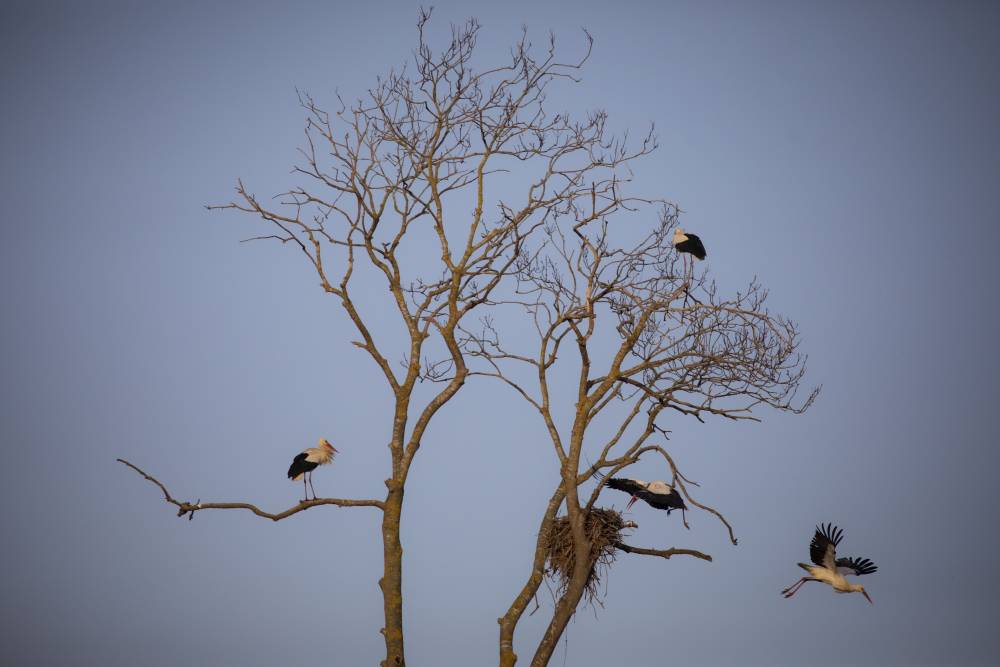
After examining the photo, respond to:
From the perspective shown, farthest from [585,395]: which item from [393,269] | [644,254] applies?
[393,269]

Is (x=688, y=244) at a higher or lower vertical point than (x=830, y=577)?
higher

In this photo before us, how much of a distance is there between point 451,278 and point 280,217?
5.48 feet

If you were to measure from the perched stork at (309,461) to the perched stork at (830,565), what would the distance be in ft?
15.0

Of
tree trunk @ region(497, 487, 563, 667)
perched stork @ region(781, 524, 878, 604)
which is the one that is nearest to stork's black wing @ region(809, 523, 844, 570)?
perched stork @ region(781, 524, 878, 604)

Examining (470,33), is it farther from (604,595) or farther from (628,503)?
(604,595)

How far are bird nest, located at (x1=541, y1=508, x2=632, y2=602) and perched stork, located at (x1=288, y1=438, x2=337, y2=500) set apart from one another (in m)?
2.29

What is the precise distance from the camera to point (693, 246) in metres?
10.1

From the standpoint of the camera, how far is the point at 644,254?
987 cm

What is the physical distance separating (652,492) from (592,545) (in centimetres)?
79

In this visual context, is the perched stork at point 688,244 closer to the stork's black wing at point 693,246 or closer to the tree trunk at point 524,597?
the stork's black wing at point 693,246

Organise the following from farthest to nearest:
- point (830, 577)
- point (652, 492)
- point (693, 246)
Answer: point (830, 577) → point (693, 246) → point (652, 492)

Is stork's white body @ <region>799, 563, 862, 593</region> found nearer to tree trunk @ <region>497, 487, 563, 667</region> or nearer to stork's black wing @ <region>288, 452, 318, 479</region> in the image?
tree trunk @ <region>497, 487, 563, 667</region>

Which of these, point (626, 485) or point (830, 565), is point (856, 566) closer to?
point (830, 565)

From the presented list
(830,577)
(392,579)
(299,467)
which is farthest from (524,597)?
(830,577)
